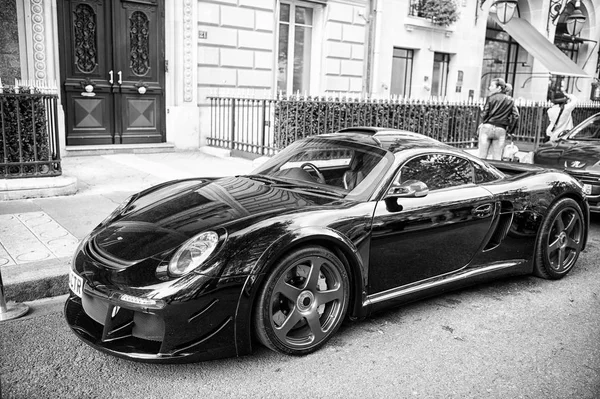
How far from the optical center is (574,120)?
19.1 metres

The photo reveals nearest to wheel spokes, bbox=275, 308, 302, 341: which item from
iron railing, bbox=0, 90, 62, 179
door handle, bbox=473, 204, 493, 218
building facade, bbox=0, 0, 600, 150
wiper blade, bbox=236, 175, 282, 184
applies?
wiper blade, bbox=236, 175, 282, 184

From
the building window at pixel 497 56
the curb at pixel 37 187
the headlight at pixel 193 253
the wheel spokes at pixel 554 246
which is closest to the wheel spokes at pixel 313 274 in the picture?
the headlight at pixel 193 253

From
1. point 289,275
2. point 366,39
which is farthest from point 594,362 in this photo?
point 366,39

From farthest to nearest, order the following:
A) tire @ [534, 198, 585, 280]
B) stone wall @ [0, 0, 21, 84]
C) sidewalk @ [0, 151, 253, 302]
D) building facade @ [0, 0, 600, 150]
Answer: building facade @ [0, 0, 600, 150], stone wall @ [0, 0, 21, 84], tire @ [534, 198, 585, 280], sidewalk @ [0, 151, 253, 302]

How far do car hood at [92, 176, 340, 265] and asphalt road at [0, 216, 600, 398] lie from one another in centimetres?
72

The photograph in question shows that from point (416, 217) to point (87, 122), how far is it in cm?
942

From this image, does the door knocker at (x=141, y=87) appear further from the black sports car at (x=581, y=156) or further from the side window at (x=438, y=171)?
the side window at (x=438, y=171)

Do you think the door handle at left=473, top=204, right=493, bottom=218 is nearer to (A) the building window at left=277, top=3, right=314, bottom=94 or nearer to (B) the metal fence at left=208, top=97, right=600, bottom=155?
(B) the metal fence at left=208, top=97, right=600, bottom=155

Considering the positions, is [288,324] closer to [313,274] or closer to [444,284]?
[313,274]

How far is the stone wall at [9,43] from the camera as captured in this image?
10336 mm

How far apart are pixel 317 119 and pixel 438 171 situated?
6335 millimetres

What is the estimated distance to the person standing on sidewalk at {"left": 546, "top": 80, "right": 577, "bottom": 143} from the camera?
47.1ft

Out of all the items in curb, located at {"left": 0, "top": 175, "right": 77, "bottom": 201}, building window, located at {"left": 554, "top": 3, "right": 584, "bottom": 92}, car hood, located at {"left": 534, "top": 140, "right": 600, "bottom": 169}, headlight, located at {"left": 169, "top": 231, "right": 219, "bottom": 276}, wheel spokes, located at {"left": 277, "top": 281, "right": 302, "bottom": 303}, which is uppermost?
building window, located at {"left": 554, "top": 3, "right": 584, "bottom": 92}

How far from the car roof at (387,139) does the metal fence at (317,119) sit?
556 cm
